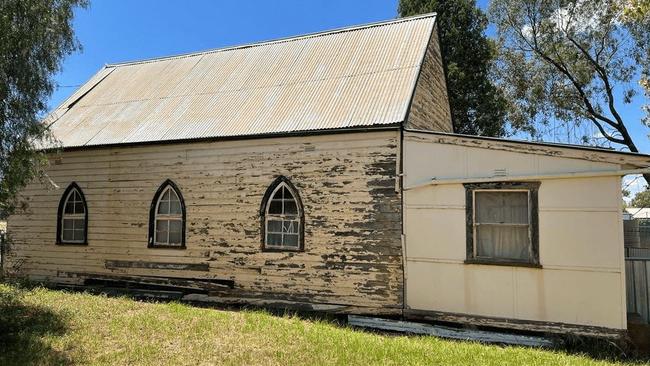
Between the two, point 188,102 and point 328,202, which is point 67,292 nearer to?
point 188,102

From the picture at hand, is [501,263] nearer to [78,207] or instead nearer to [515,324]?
[515,324]

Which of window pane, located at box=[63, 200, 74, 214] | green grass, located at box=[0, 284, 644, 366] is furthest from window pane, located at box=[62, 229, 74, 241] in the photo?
green grass, located at box=[0, 284, 644, 366]

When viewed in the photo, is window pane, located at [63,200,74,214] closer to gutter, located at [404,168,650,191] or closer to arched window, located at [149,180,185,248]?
arched window, located at [149,180,185,248]

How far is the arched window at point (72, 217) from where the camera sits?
1351cm

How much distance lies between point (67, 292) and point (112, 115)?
17.7ft

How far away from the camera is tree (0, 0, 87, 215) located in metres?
7.80

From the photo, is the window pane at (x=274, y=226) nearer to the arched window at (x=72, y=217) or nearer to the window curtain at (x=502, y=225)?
the window curtain at (x=502, y=225)

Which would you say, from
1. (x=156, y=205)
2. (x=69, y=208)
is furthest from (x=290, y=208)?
(x=69, y=208)

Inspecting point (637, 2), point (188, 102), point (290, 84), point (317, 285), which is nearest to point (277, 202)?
point (317, 285)

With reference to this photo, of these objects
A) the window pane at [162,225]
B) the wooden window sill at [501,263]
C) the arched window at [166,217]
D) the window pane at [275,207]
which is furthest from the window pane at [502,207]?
the window pane at [162,225]

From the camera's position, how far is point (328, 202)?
10492 mm

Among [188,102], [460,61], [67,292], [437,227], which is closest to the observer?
[437,227]

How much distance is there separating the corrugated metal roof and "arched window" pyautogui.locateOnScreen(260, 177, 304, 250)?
1.39 metres

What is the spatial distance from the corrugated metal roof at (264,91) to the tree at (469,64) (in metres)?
11.9
